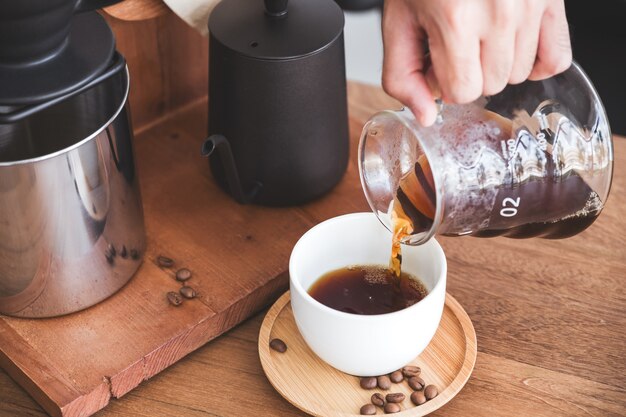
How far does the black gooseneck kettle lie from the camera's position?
1133 mm

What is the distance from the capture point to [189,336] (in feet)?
3.49

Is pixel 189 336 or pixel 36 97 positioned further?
pixel 189 336

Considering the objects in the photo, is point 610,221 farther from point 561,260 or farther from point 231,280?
point 231,280

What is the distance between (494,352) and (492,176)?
0.83 feet

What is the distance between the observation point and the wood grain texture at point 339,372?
993 mm

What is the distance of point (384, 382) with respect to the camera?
1.01m

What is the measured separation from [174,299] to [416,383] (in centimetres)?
31

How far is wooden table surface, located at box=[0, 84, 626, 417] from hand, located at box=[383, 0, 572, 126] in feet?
1.05

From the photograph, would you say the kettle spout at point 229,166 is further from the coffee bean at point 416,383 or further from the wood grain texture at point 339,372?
the coffee bean at point 416,383

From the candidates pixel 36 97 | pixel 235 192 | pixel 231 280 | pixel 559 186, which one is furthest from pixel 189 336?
pixel 559 186

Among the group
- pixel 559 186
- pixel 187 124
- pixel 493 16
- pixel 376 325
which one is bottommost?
pixel 187 124

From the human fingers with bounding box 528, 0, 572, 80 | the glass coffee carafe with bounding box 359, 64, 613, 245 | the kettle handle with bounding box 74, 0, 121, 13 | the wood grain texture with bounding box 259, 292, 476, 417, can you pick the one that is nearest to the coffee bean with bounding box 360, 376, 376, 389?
the wood grain texture with bounding box 259, 292, 476, 417

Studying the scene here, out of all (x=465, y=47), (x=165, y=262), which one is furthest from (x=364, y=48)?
(x=465, y=47)

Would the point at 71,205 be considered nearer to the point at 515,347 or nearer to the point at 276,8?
the point at 276,8
